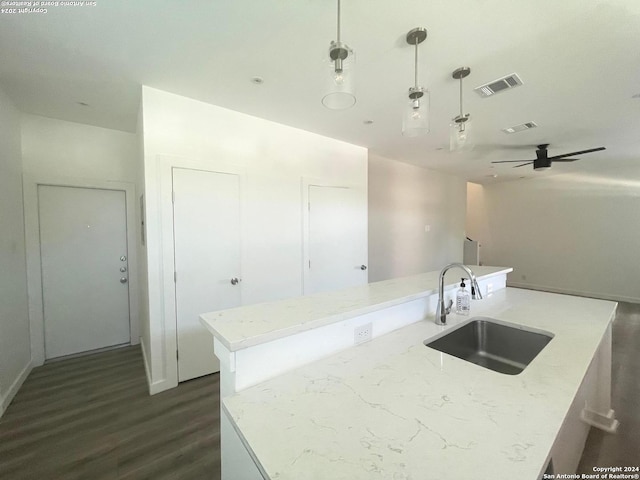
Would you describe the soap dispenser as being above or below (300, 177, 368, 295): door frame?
below

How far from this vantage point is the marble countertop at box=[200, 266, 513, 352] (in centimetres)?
92

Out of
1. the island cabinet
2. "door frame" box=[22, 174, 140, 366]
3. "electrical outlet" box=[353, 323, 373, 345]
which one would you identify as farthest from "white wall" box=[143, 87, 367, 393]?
"electrical outlet" box=[353, 323, 373, 345]

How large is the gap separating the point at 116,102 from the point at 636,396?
5.35 metres

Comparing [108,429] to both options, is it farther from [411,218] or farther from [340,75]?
[411,218]

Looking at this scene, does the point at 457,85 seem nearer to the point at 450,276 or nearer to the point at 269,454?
the point at 450,276

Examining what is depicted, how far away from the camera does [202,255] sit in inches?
97.7

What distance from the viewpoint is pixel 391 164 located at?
15.9 ft

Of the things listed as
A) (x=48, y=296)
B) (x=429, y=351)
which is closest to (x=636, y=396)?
(x=429, y=351)

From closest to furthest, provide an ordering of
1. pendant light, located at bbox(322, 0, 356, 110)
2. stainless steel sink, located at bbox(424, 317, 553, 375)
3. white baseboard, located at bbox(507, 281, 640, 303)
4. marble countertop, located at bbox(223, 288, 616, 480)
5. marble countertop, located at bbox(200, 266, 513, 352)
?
marble countertop, located at bbox(223, 288, 616, 480)
marble countertop, located at bbox(200, 266, 513, 352)
pendant light, located at bbox(322, 0, 356, 110)
stainless steel sink, located at bbox(424, 317, 553, 375)
white baseboard, located at bbox(507, 281, 640, 303)

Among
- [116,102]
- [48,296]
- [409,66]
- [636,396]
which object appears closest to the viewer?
[409,66]

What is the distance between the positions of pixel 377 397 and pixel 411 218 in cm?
484

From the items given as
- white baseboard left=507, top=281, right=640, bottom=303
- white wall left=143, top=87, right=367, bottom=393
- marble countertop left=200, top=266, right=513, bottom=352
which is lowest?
white baseboard left=507, top=281, right=640, bottom=303

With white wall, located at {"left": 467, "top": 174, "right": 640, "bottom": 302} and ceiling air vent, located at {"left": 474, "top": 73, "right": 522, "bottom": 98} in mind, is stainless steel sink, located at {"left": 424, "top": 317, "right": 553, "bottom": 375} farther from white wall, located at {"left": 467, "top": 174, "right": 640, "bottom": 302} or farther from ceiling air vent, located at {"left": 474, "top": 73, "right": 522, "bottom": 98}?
white wall, located at {"left": 467, "top": 174, "right": 640, "bottom": 302}

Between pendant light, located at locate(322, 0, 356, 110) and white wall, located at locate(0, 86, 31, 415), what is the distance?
115 inches
